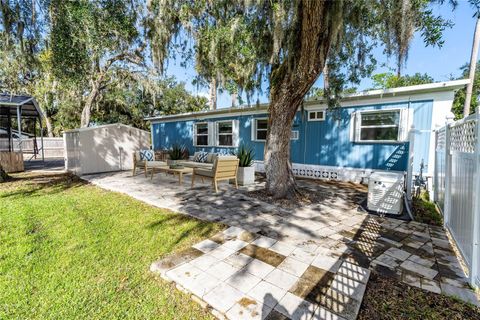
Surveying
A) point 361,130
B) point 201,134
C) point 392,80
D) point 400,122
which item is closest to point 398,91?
point 400,122

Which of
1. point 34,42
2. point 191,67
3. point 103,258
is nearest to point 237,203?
point 103,258

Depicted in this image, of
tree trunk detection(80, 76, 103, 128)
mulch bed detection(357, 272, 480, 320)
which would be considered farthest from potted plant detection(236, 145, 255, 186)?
tree trunk detection(80, 76, 103, 128)

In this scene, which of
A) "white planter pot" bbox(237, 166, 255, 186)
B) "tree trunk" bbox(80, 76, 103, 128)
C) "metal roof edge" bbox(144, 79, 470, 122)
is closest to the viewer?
"metal roof edge" bbox(144, 79, 470, 122)

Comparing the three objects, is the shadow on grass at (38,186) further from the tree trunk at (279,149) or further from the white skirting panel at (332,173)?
the white skirting panel at (332,173)

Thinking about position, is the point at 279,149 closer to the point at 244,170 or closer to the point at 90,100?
the point at 244,170

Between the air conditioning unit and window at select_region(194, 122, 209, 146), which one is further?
window at select_region(194, 122, 209, 146)

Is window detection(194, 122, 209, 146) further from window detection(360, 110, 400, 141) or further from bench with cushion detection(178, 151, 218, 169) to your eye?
window detection(360, 110, 400, 141)

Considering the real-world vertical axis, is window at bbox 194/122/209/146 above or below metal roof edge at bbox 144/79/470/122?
below

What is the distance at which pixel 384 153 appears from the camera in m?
6.42

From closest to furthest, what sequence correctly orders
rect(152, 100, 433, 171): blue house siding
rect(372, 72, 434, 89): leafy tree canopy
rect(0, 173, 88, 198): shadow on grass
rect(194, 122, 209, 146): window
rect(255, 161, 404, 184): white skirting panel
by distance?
1. rect(0, 173, 88, 198): shadow on grass
2. rect(152, 100, 433, 171): blue house siding
3. rect(255, 161, 404, 184): white skirting panel
4. rect(194, 122, 209, 146): window
5. rect(372, 72, 434, 89): leafy tree canopy

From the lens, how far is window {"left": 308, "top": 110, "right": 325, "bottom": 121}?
7.50 metres

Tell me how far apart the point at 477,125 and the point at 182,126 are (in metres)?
11.1

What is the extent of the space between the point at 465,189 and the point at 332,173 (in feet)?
16.7

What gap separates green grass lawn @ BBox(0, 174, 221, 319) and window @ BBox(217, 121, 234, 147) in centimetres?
586
